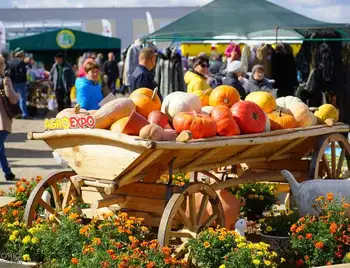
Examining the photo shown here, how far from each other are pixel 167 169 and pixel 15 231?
1.29 metres

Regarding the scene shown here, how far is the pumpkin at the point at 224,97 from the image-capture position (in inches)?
288

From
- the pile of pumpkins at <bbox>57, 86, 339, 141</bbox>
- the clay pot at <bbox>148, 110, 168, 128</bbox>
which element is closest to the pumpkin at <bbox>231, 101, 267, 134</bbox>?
the pile of pumpkins at <bbox>57, 86, 339, 141</bbox>

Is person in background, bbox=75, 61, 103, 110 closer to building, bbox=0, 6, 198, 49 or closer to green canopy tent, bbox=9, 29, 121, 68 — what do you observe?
green canopy tent, bbox=9, 29, 121, 68

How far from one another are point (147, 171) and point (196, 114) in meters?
0.62

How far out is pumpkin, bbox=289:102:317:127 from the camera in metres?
7.77

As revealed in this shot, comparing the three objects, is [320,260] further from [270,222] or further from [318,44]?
[318,44]

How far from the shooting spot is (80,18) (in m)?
45.8

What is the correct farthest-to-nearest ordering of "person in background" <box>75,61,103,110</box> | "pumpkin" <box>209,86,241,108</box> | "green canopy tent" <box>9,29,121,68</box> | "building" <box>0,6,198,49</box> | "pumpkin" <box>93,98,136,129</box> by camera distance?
"building" <box>0,6,198,49</box> < "green canopy tent" <box>9,29,121,68</box> < "person in background" <box>75,61,103,110</box> < "pumpkin" <box>209,86,241,108</box> < "pumpkin" <box>93,98,136,129</box>

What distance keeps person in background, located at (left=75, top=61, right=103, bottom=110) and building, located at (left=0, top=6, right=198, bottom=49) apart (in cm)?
3197

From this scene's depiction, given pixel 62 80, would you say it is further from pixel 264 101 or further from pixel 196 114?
pixel 196 114

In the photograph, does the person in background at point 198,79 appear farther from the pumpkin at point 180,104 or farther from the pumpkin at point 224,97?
the pumpkin at point 180,104

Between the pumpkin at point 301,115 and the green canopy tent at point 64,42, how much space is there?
20405 mm

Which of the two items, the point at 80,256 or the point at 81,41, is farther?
the point at 81,41

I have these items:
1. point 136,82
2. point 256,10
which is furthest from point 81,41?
point 136,82
